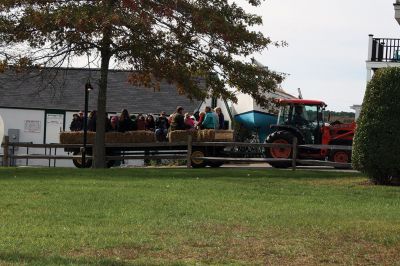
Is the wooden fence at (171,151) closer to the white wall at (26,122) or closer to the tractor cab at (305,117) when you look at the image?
the tractor cab at (305,117)

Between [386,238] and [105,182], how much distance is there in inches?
368

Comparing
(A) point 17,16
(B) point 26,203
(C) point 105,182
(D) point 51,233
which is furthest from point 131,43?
(D) point 51,233

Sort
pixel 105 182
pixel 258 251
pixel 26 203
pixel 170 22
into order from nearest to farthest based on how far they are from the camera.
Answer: pixel 258 251, pixel 26 203, pixel 105 182, pixel 170 22

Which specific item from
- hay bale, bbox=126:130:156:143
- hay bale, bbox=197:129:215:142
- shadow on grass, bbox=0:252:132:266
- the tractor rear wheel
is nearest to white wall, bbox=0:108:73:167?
hay bale, bbox=126:130:156:143

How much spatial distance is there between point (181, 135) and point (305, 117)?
5015 millimetres

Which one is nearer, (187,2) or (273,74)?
(187,2)

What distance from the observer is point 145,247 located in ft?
27.7

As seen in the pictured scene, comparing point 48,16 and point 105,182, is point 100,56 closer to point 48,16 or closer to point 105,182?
point 48,16

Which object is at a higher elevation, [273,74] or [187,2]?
[187,2]

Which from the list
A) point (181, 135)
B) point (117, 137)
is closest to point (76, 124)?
point (117, 137)

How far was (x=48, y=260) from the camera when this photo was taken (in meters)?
7.55

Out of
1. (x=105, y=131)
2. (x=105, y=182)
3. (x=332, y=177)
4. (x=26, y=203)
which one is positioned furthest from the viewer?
(x=105, y=131)

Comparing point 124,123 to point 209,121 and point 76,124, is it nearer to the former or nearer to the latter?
point 76,124

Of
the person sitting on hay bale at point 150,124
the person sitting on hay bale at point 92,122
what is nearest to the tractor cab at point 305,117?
the person sitting on hay bale at point 150,124
